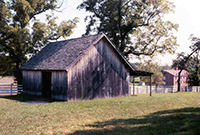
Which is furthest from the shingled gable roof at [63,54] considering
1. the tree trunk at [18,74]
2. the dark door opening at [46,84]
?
the tree trunk at [18,74]

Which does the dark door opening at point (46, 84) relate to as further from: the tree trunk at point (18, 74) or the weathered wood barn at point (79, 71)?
the tree trunk at point (18, 74)

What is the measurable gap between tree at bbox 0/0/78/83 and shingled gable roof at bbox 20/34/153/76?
443cm

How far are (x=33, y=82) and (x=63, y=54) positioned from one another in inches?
198

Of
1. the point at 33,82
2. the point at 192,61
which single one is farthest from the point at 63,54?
the point at 192,61

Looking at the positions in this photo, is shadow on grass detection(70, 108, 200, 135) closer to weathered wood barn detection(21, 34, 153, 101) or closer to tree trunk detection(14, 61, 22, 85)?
weathered wood barn detection(21, 34, 153, 101)

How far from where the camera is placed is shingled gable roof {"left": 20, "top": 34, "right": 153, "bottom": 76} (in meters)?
21.6

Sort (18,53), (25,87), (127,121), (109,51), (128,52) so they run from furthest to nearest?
(128,52), (18,53), (25,87), (109,51), (127,121)

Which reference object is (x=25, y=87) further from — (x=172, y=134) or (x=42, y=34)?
(x=172, y=134)

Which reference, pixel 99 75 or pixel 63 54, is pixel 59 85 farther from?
pixel 99 75

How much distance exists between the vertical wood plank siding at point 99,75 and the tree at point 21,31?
12373 mm

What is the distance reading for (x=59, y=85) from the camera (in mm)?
21391

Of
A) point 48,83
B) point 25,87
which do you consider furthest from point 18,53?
point 48,83

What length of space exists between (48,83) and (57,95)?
13.8ft

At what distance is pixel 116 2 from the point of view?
37375mm
